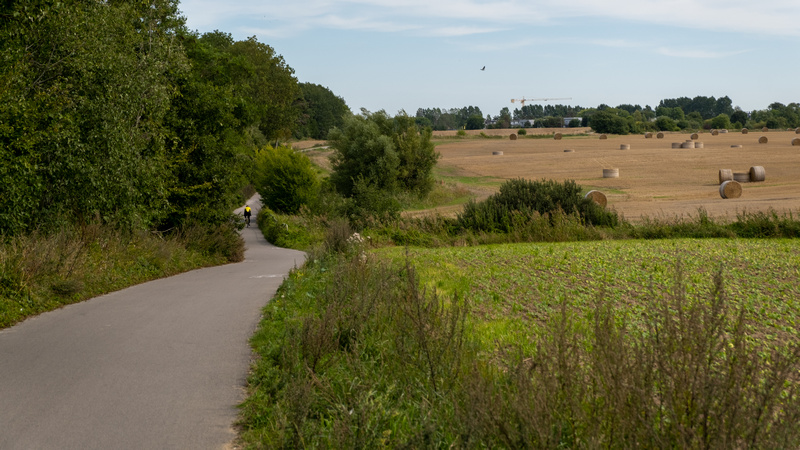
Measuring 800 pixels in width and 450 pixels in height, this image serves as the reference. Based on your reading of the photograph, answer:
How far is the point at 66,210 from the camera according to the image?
17.2m

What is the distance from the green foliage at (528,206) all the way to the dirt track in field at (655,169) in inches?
113

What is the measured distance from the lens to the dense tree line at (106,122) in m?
14.9

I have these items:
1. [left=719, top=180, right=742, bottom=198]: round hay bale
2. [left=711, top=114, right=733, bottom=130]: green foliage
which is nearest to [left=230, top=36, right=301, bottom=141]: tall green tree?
[left=719, top=180, right=742, bottom=198]: round hay bale

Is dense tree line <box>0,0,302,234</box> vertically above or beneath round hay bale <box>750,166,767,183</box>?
above

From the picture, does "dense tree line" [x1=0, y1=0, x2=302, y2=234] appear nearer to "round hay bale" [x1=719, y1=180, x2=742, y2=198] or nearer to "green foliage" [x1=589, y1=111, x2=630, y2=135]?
"round hay bale" [x1=719, y1=180, x2=742, y2=198]

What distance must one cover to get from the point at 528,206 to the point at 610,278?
39.5 ft

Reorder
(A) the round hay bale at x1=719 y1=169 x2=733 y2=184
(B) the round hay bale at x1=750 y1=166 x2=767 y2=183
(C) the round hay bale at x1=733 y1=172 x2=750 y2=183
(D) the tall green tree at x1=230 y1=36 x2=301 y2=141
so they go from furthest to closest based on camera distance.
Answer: (D) the tall green tree at x1=230 y1=36 x2=301 y2=141, (C) the round hay bale at x1=733 y1=172 x2=750 y2=183, (B) the round hay bale at x1=750 y1=166 x2=767 y2=183, (A) the round hay bale at x1=719 y1=169 x2=733 y2=184

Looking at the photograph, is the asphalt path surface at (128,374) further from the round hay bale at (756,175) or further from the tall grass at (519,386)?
the round hay bale at (756,175)

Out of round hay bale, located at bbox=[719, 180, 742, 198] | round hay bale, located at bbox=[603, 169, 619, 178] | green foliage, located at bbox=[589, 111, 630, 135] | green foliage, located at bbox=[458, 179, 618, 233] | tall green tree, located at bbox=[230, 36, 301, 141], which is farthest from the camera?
green foliage, located at bbox=[589, 111, 630, 135]

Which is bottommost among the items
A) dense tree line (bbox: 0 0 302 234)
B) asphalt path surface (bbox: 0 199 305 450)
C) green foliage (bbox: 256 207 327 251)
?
green foliage (bbox: 256 207 327 251)

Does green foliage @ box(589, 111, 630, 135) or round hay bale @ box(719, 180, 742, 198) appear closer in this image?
round hay bale @ box(719, 180, 742, 198)

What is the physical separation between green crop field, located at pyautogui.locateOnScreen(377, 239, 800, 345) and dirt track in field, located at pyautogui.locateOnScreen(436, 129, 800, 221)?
8724 millimetres

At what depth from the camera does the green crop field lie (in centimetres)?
1045

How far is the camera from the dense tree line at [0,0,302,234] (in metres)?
14.9
